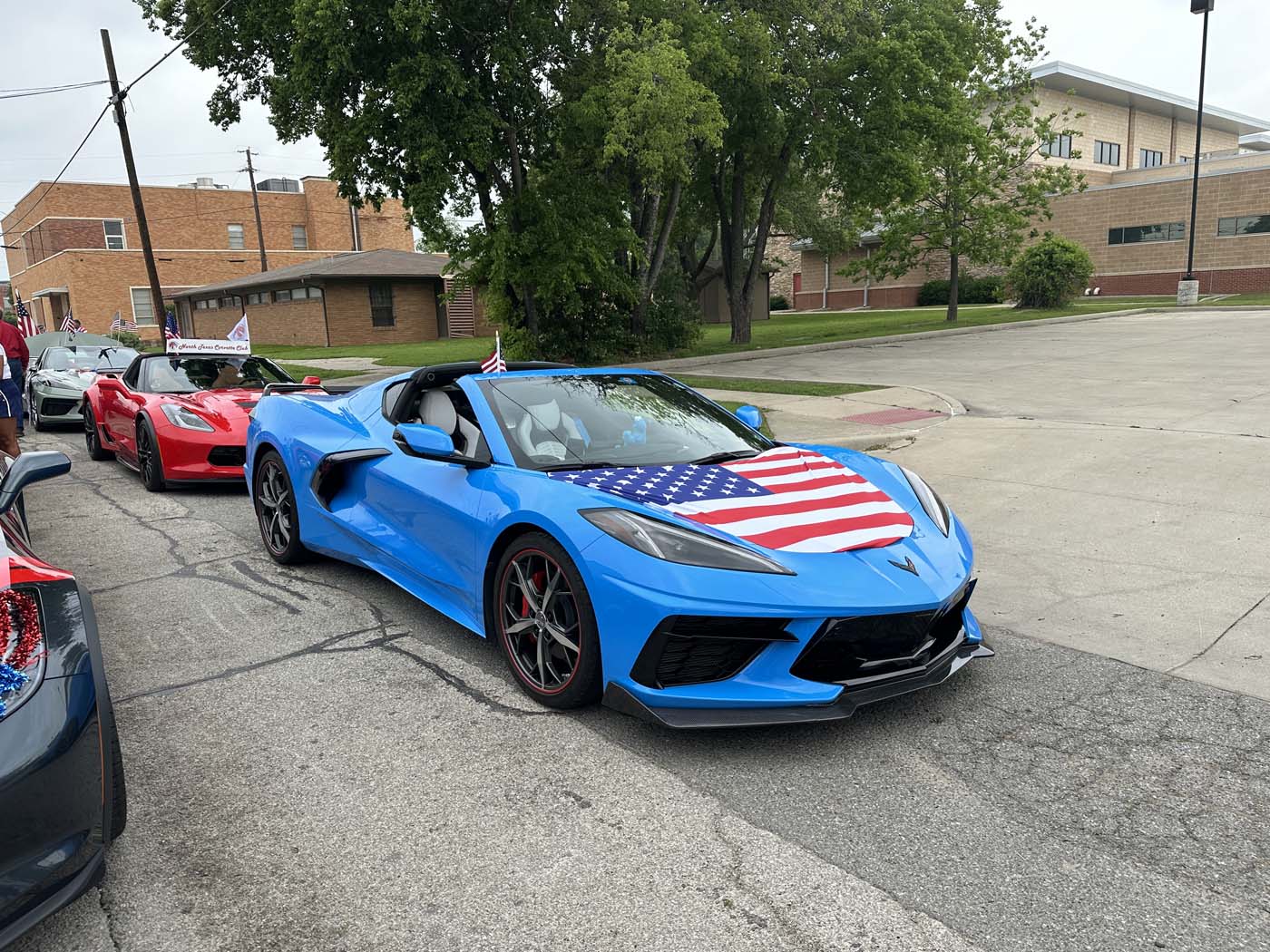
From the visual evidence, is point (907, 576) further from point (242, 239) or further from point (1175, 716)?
point (242, 239)

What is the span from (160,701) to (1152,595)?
495 centimetres

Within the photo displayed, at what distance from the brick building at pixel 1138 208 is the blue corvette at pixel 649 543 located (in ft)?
99.5

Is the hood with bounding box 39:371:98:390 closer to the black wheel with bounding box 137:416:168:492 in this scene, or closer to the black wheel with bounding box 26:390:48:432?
the black wheel with bounding box 26:390:48:432

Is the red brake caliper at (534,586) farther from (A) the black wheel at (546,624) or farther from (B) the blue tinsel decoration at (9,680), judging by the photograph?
(B) the blue tinsel decoration at (9,680)

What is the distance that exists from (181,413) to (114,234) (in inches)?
2201

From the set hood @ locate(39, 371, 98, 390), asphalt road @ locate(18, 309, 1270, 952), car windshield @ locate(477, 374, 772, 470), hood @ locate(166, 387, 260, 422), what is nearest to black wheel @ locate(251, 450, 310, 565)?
asphalt road @ locate(18, 309, 1270, 952)

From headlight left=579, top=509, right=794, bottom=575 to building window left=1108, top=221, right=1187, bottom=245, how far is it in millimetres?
44874

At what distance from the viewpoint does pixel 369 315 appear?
126 ft

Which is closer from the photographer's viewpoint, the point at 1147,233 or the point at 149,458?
the point at 149,458

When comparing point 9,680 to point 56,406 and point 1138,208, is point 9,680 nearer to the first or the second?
point 56,406

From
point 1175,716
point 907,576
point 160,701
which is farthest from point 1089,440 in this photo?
Result: point 160,701

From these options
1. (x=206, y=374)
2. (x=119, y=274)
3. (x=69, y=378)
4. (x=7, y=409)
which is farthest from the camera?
(x=119, y=274)

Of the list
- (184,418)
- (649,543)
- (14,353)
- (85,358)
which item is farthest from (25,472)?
(85,358)

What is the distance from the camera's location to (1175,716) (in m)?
3.54
